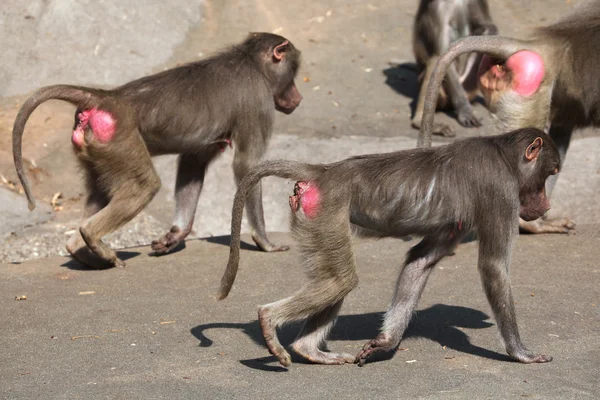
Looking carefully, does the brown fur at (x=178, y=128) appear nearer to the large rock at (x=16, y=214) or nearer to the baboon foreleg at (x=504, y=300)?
the large rock at (x=16, y=214)

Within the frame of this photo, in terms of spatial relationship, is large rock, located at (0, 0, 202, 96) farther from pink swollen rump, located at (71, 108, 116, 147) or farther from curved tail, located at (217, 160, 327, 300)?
curved tail, located at (217, 160, 327, 300)

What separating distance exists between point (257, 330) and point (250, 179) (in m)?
1.19

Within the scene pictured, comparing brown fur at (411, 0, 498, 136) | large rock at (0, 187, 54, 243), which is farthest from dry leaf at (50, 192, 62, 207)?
brown fur at (411, 0, 498, 136)

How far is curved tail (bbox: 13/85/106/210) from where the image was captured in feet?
23.0

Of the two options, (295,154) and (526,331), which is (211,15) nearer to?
(295,154)

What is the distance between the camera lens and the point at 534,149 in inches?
215

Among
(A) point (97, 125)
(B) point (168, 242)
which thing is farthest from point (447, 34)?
(A) point (97, 125)

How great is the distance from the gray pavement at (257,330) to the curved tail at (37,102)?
846mm

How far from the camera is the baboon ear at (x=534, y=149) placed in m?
5.42

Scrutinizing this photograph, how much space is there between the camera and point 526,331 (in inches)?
231

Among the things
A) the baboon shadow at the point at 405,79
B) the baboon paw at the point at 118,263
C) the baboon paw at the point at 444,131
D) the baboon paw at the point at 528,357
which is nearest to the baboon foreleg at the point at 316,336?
the baboon paw at the point at 528,357

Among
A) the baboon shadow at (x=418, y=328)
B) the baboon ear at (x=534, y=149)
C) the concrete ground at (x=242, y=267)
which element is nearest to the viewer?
the concrete ground at (x=242, y=267)

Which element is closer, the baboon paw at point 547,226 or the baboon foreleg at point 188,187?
the baboon foreleg at point 188,187

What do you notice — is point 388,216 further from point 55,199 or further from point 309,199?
point 55,199
